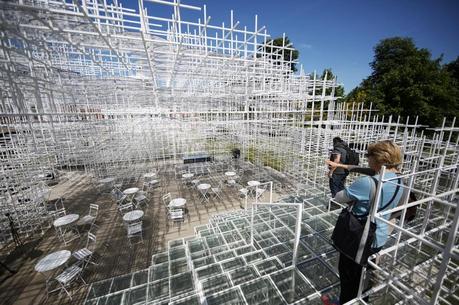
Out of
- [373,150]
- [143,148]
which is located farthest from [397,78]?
[143,148]

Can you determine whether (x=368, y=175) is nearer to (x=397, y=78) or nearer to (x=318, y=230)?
(x=318, y=230)

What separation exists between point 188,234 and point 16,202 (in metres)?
6.07

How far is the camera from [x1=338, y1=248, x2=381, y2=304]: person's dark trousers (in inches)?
74.2

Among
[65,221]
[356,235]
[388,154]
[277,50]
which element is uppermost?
[277,50]

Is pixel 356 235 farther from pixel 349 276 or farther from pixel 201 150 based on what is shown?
pixel 201 150

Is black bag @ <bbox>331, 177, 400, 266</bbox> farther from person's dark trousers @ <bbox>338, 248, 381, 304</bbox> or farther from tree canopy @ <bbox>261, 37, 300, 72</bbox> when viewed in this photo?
tree canopy @ <bbox>261, 37, 300, 72</bbox>

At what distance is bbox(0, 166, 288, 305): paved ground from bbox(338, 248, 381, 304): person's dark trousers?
15.4ft

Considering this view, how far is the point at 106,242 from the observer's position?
18.7ft

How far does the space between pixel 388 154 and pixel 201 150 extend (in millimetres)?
10303

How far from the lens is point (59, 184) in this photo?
10.3m

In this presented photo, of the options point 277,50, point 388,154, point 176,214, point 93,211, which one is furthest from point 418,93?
point 93,211

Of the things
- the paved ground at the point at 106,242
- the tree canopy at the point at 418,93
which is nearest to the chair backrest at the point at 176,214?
the paved ground at the point at 106,242

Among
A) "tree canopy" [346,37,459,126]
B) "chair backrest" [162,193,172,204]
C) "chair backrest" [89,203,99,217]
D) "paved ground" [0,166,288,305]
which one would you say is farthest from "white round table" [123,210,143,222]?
"tree canopy" [346,37,459,126]

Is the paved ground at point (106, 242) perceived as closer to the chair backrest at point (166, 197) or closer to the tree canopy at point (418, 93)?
the chair backrest at point (166, 197)
